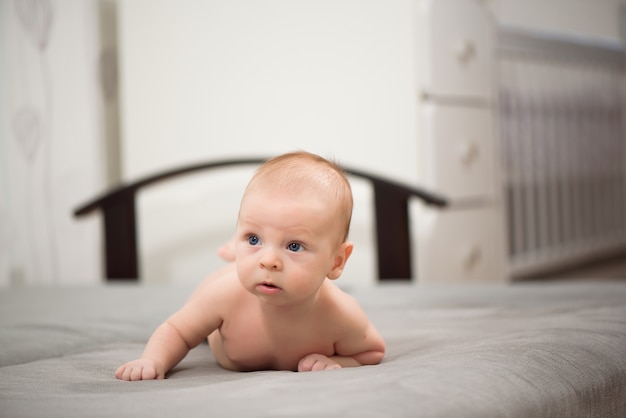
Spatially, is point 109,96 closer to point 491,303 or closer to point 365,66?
point 365,66

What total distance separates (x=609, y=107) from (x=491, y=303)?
2.30 metres

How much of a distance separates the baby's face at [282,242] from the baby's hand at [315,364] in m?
0.10

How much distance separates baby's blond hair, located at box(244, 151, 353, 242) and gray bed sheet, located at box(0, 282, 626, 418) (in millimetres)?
167

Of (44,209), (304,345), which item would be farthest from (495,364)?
(44,209)

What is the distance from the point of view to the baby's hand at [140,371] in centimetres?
80

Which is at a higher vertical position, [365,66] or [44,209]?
[365,66]

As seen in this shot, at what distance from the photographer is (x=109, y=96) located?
97.7 inches

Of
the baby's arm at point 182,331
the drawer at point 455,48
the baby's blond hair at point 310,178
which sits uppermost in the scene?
the drawer at point 455,48

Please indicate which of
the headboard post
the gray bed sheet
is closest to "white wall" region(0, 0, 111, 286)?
the headboard post

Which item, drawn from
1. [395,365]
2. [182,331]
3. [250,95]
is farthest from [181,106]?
[395,365]

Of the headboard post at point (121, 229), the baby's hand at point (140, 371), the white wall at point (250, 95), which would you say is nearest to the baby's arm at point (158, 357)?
the baby's hand at point (140, 371)

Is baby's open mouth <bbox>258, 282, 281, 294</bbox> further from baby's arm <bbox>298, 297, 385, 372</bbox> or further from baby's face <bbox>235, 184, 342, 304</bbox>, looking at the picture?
baby's arm <bbox>298, 297, 385, 372</bbox>

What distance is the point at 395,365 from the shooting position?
2.63 ft

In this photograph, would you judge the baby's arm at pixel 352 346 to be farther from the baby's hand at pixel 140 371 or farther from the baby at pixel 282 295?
the baby's hand at pixel 140 371
